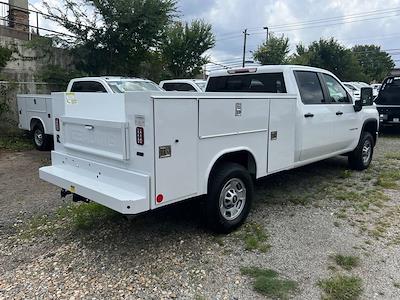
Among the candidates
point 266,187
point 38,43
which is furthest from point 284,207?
point 38,43

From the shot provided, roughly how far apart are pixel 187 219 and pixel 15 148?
7085 mm

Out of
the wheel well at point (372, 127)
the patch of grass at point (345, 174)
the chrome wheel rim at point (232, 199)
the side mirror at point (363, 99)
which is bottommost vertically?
the patch of grass at point (345, 174)

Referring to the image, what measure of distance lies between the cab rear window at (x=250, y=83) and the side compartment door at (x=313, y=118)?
29 centimetres

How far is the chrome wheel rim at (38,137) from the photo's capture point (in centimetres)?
959

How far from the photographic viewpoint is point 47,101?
29.8ft

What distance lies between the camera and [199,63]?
→ 19547 millimetres

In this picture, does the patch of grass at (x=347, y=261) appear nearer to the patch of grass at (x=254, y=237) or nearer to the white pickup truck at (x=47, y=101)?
the patch of grass at (x=254, y=237)

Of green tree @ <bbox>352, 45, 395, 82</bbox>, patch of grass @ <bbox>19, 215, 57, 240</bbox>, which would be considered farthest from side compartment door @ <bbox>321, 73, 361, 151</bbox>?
green tree @ <bbox>352, 45, 395, 82</bbox>

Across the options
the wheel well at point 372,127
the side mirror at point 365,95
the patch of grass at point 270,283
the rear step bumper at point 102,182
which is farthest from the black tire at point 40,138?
the patch of grass at point 270,283

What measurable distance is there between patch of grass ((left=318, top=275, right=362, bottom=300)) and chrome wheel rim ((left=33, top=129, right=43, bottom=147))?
27.1 feet

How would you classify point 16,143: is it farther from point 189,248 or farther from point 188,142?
point 188,142

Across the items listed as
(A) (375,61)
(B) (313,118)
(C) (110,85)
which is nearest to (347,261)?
(B) (313,118)

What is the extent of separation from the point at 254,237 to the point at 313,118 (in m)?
2.18

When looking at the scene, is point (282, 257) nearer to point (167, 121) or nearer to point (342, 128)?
point (167, 121)
